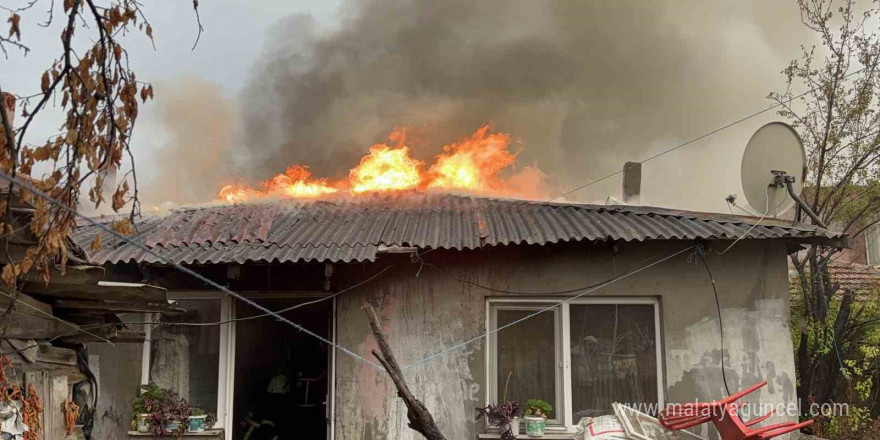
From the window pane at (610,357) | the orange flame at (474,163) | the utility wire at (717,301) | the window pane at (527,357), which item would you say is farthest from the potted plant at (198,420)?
the utility wire at (717,301)

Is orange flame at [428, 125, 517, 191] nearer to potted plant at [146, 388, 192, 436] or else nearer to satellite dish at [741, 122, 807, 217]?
satellite dish at [741, 122, 807, 217]

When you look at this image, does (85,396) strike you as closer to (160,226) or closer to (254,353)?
(160,226)

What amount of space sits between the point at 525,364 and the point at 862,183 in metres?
7.04

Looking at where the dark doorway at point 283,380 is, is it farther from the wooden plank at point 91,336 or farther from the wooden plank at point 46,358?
the wooden plank at point 46,358

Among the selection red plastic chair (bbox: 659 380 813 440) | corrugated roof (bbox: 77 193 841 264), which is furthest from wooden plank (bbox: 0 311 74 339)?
red plastic chair (bbox: 659 380 813 440)

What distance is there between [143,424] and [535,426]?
408 cm

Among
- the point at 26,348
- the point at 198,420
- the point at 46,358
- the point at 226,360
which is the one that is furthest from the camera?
the point at 226,360

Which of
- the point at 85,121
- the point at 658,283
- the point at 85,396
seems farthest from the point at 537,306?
the point at 85,121

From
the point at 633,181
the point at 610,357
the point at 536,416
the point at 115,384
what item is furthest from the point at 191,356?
the point at 633,181

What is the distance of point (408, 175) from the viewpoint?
34.2 feet

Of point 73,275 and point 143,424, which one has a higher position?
point 73,275

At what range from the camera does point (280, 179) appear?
34.8 feet

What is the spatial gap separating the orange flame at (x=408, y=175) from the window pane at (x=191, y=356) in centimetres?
257

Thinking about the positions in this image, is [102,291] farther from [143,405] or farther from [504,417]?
[504,417]
